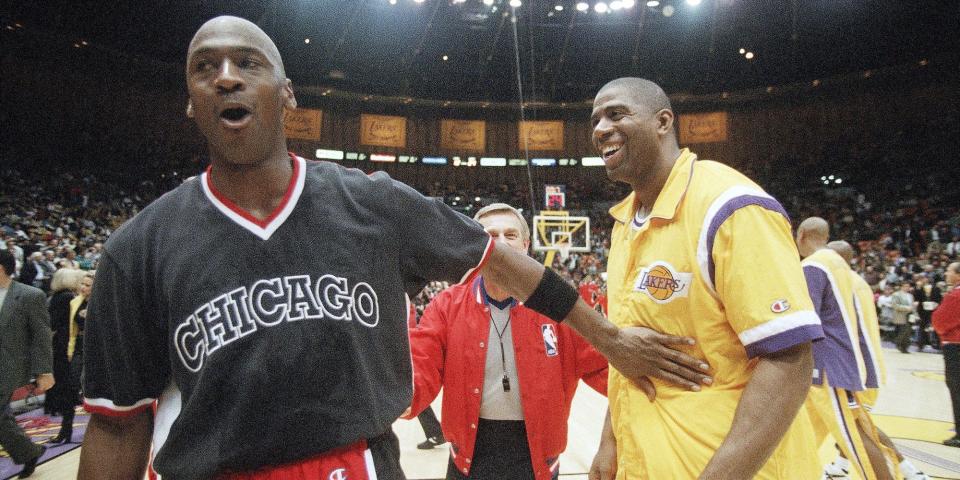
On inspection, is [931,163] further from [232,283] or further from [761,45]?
[232,283]

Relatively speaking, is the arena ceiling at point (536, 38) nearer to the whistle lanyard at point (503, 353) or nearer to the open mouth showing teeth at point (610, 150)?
the whistle lanyard at point (503, 353)

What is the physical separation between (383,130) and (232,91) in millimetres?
26242

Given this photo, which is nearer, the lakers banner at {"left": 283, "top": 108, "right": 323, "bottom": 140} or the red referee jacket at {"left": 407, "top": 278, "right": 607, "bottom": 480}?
the red referee jacket at {"left": 407, "top": 278, "right": 607, "bottom": 480}

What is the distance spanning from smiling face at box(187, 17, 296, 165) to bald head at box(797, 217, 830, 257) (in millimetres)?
4138

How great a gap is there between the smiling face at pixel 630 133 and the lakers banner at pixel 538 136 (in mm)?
26053

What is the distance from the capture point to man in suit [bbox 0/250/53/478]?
4.81m

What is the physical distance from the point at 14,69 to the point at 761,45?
25.6 meters

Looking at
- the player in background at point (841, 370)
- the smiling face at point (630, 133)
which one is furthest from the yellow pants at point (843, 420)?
the smiling face at point (630, 133)

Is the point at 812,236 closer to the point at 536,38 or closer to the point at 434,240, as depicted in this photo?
the point at 434,240

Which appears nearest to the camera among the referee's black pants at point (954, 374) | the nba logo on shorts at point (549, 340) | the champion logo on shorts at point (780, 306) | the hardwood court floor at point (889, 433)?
the champion logo on shorts at point (780, 306)

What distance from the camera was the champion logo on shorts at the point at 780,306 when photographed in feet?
4.99

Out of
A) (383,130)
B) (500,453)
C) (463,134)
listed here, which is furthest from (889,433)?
(383,130)

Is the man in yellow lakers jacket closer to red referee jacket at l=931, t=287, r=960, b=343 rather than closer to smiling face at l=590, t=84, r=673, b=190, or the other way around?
smiling face at l=590, t=84, r=673, b=190

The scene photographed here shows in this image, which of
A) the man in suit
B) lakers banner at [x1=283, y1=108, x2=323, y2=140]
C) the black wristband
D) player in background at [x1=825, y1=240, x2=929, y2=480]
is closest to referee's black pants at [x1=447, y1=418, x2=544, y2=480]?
the black wristband
